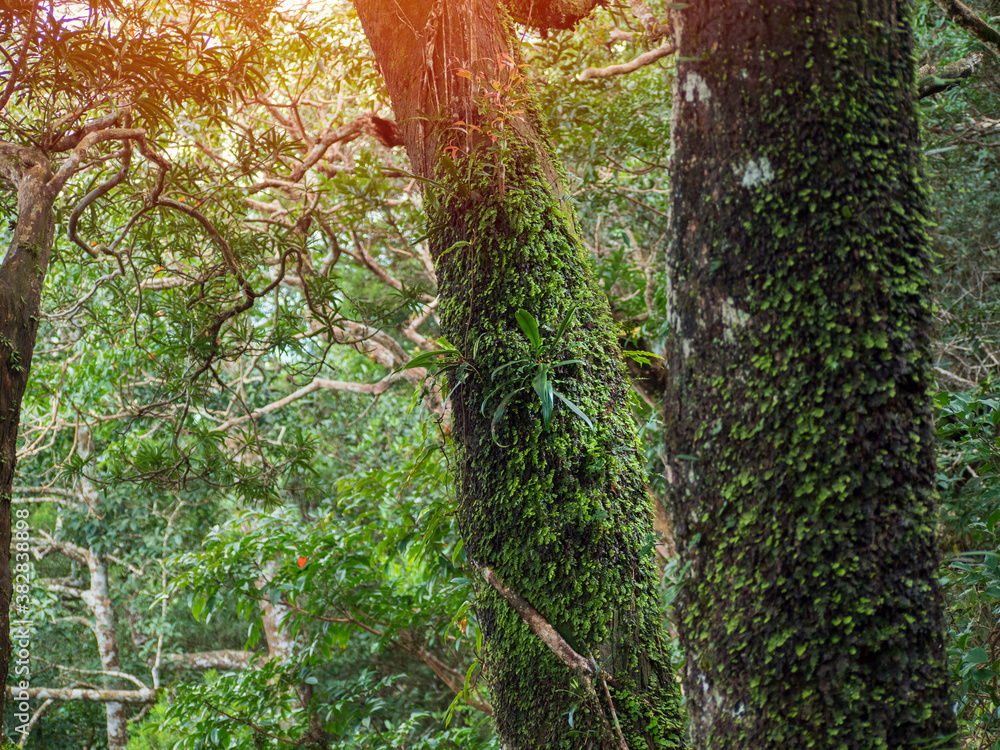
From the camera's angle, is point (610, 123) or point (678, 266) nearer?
point (678, 266)

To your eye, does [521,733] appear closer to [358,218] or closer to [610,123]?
[358,218]

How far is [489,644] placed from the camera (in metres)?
1.59

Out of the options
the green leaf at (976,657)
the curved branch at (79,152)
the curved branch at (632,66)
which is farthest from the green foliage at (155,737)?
the green leaf at (976,657)

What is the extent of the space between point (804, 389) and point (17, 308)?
5.67ft

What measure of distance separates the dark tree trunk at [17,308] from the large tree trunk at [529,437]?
3.22ft

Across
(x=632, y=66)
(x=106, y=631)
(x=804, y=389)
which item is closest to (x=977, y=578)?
(x=804, y=389)

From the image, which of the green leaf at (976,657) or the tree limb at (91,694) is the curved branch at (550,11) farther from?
the tree limb at (91,694)

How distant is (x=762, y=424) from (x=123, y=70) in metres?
2.43

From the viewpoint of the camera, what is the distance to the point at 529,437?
1.56 metres

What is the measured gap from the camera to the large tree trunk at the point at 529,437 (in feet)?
4.69

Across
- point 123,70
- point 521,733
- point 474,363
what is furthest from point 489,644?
point 123,70

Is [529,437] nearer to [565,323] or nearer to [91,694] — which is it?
[565,323]

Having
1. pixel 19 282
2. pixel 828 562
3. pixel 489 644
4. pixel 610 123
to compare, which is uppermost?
pixel 610 123

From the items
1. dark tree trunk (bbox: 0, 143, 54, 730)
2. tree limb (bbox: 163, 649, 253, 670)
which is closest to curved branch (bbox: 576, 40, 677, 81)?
dark tree trunk (bbox: 0, 143, 54, 730)
